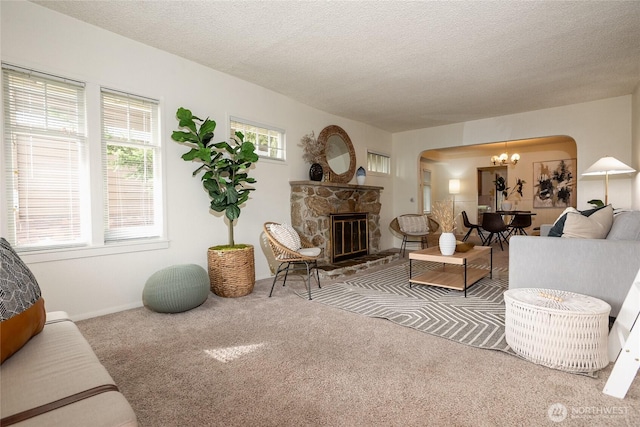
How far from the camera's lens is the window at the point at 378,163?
6608 mm

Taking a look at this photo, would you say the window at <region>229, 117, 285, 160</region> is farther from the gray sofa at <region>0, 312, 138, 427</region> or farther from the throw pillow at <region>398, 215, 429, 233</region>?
the gray sofa at <region>0, 312, 138, 427</region>

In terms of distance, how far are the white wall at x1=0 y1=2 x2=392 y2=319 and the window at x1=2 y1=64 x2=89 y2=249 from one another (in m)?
0.12

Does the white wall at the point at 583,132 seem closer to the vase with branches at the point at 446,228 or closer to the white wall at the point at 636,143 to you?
the white wall at the point at 636,143

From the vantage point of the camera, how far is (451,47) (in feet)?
10.6

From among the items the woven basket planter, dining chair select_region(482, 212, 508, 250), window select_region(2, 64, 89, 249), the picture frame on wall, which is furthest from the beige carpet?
the picture frame on wall

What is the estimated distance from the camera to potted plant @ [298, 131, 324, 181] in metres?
4.97

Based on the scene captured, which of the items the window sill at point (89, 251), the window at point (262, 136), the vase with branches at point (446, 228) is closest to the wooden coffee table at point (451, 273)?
the vase with branches at point (446, 228)

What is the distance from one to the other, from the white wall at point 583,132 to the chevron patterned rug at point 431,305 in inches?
104

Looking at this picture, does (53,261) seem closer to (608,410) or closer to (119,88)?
(119,88)

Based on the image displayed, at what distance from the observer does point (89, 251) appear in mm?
2896

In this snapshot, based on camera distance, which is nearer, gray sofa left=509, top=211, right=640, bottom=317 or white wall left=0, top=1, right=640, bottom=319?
gray sofa left=509, top=211, right=640, bottom=317

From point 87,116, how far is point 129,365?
2.25 metres

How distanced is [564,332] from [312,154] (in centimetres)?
395

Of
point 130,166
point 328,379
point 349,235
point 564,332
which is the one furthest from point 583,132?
point 130,166
